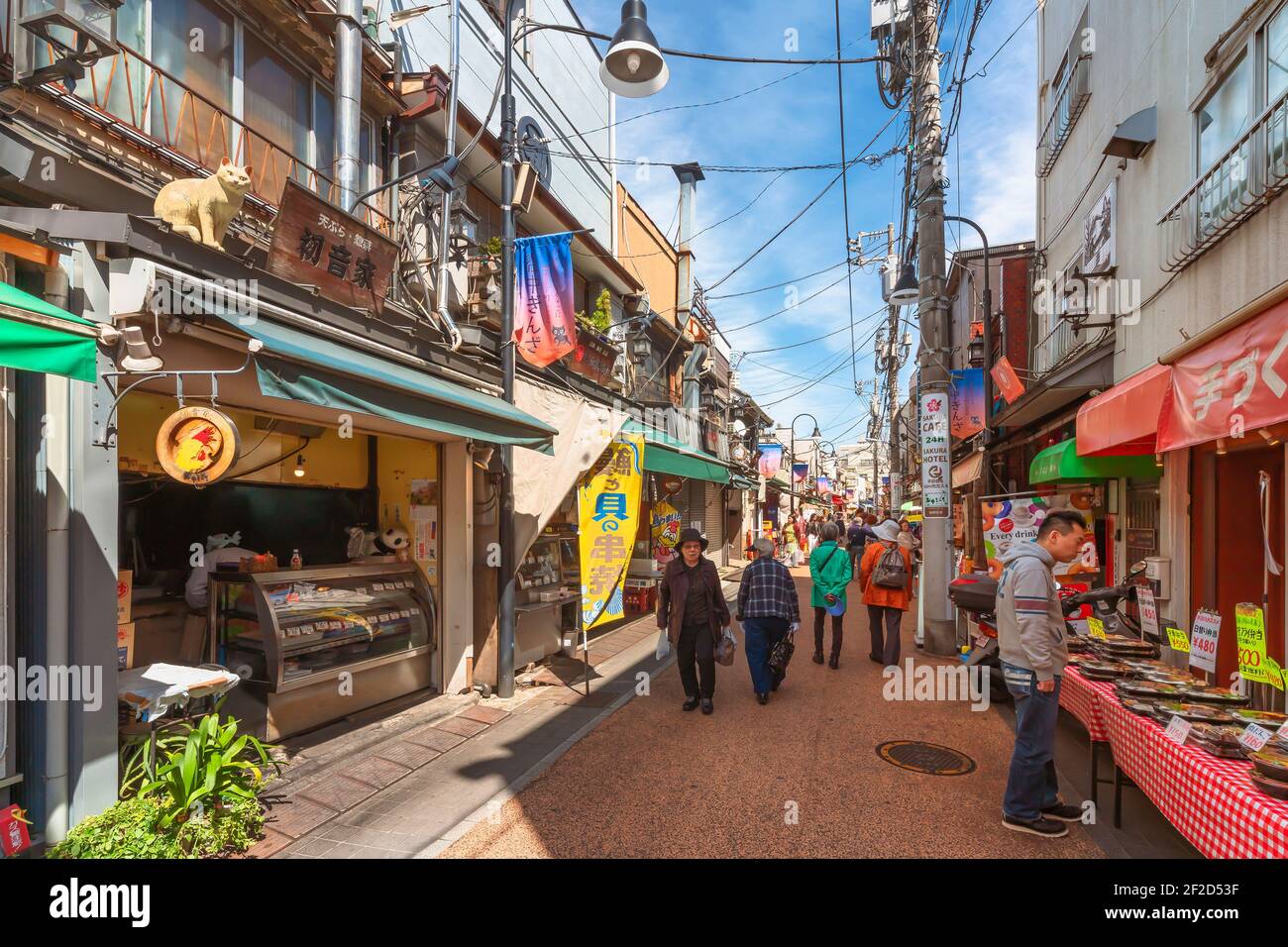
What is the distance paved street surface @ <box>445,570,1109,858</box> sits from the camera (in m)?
4.43

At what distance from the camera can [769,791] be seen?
5.27m

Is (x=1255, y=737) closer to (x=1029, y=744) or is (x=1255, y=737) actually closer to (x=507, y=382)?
(x=1029, y=744)

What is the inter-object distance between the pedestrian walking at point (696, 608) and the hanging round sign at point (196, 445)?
442cm

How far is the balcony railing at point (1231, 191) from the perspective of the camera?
192 inches

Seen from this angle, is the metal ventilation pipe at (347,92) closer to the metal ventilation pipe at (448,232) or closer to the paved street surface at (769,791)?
the metal ventilation pipe at (448,232)

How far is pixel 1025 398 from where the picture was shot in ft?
34.3

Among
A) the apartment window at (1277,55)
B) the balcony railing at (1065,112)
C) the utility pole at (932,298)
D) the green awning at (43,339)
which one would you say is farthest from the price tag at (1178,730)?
the balcony railing at (1065,112)

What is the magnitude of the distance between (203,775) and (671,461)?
950 centimetres

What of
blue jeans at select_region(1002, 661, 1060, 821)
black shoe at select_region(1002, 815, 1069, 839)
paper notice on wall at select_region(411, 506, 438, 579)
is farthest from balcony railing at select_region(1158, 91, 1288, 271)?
paper notice on wall at select_region(411, 506, 438, 579)

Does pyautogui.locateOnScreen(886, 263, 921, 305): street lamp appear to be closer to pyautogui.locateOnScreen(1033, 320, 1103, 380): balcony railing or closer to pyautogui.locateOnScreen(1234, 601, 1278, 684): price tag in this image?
pyautogui.locateOnScreen(1033, 320, 1103, 380): balcony railing

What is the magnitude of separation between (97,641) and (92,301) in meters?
2.17

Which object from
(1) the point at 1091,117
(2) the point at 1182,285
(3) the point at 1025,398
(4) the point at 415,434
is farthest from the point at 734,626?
(1) the point at 1091,117

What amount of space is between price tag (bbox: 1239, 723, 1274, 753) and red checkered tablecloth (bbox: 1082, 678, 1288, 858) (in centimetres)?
19

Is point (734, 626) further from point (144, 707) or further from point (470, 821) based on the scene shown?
point (144, 707)
